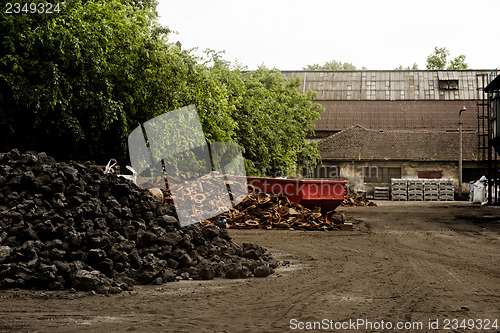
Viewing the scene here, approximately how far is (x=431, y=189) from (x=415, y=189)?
1228 mm

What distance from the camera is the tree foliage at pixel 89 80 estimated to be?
47.9 ft

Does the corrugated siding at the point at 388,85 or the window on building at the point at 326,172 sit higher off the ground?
the corrugated siding at the point at 388,85

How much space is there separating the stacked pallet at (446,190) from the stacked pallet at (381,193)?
4065mm

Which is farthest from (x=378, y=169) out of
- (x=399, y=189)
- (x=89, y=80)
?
(x=89, y=80)

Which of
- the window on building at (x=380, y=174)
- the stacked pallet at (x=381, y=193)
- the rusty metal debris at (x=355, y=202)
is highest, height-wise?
the window on building at (x=380, y=174)

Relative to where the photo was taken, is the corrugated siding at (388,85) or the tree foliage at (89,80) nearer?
the tree foliage at (89,80)

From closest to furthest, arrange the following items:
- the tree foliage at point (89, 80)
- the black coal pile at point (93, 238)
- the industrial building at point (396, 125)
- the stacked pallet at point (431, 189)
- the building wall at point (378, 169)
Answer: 1. the black coal pile at point (93, 238)
2. the tree foliage at point (89, 80)
3. the stacked pallet at point (431, 189)
4. the building wall at point (378, 169)
5. the industrial building at point (396, 125)

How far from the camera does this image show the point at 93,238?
8.39 meters

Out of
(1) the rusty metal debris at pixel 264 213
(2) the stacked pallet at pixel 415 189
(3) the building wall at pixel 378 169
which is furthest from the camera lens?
(3) the building wall at pixel 378 169

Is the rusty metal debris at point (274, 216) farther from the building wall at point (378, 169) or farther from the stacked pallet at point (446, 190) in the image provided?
the building wall at point (378, 169)

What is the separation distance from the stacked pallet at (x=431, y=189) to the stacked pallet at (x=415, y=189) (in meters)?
0.30

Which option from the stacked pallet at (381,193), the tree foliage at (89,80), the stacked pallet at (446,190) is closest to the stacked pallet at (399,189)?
the stacked pallet at (381,193)

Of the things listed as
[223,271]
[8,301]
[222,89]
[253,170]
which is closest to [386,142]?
[253,170]

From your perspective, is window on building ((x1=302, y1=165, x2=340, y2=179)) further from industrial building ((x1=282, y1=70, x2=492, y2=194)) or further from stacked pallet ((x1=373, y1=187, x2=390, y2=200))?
stacked pallet ((x1=373, y1=187, x2=390, y2=200))
